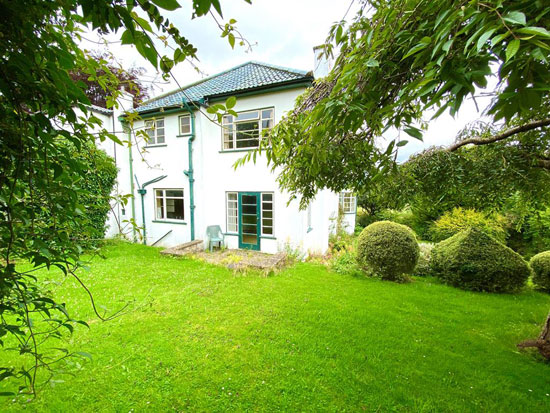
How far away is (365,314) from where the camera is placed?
4254mm

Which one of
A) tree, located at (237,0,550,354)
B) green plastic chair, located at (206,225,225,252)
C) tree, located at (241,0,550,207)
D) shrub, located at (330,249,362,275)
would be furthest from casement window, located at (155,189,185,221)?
tree, located at (241,0,550,207)

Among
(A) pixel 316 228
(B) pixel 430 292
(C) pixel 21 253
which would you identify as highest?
(C) pixel 21 253

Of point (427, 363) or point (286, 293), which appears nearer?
point (427, 363)

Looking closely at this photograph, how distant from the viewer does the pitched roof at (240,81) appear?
716cm

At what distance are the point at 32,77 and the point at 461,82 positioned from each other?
147 centimetres

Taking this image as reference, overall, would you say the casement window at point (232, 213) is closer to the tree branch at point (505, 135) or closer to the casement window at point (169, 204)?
the casement window at point (169, 204)

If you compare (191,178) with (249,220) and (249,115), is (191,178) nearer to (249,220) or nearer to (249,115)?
(249,220)

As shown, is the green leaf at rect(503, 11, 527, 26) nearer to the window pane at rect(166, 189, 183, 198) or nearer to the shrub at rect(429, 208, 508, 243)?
the window pane at rect(166, 189, 183, 198)

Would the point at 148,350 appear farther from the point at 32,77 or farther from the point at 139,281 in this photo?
the point at 32,77

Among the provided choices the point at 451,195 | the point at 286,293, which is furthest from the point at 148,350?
the point at 451,195

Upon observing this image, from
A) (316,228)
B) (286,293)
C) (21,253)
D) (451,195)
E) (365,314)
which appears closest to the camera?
(21,253)

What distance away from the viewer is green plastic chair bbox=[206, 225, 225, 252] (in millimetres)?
8415

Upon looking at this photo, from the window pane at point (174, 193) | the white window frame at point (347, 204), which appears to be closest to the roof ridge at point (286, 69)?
the window pane at point (174, 193)

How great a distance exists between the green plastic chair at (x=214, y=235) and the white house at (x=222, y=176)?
0.73 feet
